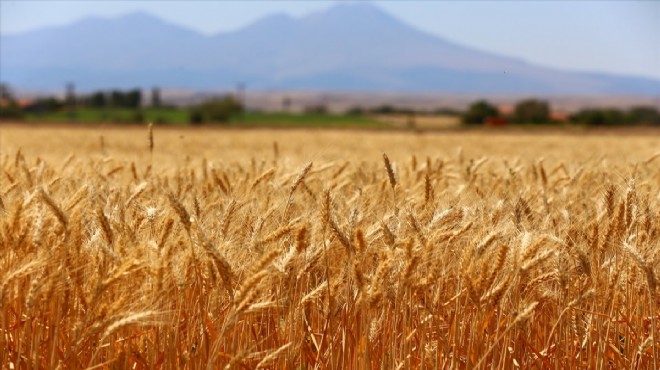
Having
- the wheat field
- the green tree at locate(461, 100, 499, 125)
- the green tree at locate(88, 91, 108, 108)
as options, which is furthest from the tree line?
the wheat field

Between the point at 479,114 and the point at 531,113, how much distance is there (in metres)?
6.31

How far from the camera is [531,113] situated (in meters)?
70.3

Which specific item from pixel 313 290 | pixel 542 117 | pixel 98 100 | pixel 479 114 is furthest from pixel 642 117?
pixel 313 290

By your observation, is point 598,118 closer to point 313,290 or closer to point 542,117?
point 542,117

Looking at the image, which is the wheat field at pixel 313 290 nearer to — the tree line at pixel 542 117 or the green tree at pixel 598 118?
the tree line at pixel 542 117

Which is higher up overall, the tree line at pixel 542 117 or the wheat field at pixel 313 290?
the wheat field at pixel 313 290

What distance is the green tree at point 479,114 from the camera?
214 feet

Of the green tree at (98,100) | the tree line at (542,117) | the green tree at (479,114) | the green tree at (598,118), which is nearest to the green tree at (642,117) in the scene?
the tree line at (542,117)

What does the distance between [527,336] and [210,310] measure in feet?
3.02

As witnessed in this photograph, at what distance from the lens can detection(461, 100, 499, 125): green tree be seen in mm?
65312

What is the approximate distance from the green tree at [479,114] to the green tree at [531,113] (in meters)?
2.08

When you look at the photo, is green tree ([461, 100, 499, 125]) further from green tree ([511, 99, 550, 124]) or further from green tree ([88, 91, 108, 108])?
green tree ([88, 91, 108, 108])

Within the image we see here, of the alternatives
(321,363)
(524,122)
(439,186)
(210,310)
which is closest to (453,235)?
(321,363)

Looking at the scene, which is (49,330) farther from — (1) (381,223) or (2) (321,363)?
(1) (381,223)
